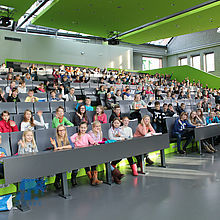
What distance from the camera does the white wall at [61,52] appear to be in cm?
1233

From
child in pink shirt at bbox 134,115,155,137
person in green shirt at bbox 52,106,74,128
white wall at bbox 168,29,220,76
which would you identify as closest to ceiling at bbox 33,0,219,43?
Result: person in green shirt at bbox 52,106,74,128

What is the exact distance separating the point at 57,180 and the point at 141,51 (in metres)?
17.3

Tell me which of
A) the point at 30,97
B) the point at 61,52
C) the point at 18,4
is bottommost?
the point at 30,97

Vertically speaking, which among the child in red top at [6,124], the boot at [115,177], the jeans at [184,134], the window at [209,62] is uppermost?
the window at [209,62]

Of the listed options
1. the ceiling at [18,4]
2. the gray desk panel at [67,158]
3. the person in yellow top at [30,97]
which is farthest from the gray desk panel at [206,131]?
the ceiling at [18,4]

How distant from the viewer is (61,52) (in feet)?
46.0

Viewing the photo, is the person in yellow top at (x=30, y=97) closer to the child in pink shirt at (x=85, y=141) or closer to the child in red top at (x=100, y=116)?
the child in red top at (x=100, y=116)

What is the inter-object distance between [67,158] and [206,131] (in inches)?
138

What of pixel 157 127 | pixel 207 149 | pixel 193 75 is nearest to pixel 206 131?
pixel 207 149

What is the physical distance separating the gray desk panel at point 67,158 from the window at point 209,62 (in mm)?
15284

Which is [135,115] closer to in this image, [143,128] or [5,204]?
[143,128]

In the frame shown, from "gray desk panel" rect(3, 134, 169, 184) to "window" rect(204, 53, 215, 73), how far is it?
50.1 feet

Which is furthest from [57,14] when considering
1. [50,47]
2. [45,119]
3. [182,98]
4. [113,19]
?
[45,119]

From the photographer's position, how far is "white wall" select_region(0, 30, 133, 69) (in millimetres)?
12328
